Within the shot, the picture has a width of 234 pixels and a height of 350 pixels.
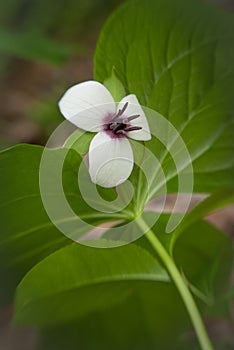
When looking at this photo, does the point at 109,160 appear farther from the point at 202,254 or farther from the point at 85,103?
the point at 202,254

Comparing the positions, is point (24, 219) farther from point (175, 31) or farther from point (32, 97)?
point (32, 97)

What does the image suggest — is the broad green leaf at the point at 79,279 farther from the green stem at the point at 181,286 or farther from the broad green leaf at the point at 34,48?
the broad green leaf at the point at 34,48

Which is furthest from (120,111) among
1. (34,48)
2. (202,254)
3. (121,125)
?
(34,48)

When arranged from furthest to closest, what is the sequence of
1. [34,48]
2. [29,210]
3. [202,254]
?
[34,48], [202,254], [29,210]

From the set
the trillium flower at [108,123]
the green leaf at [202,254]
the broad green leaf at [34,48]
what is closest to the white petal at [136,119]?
the trillium flower at [108,123]

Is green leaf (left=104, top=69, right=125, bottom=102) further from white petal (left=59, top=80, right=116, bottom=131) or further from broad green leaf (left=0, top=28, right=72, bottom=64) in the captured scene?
broad green leaf (left=0, top=28, right=72, bottom=64)

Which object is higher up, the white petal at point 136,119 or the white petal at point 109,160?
the white petal at point 136,119
